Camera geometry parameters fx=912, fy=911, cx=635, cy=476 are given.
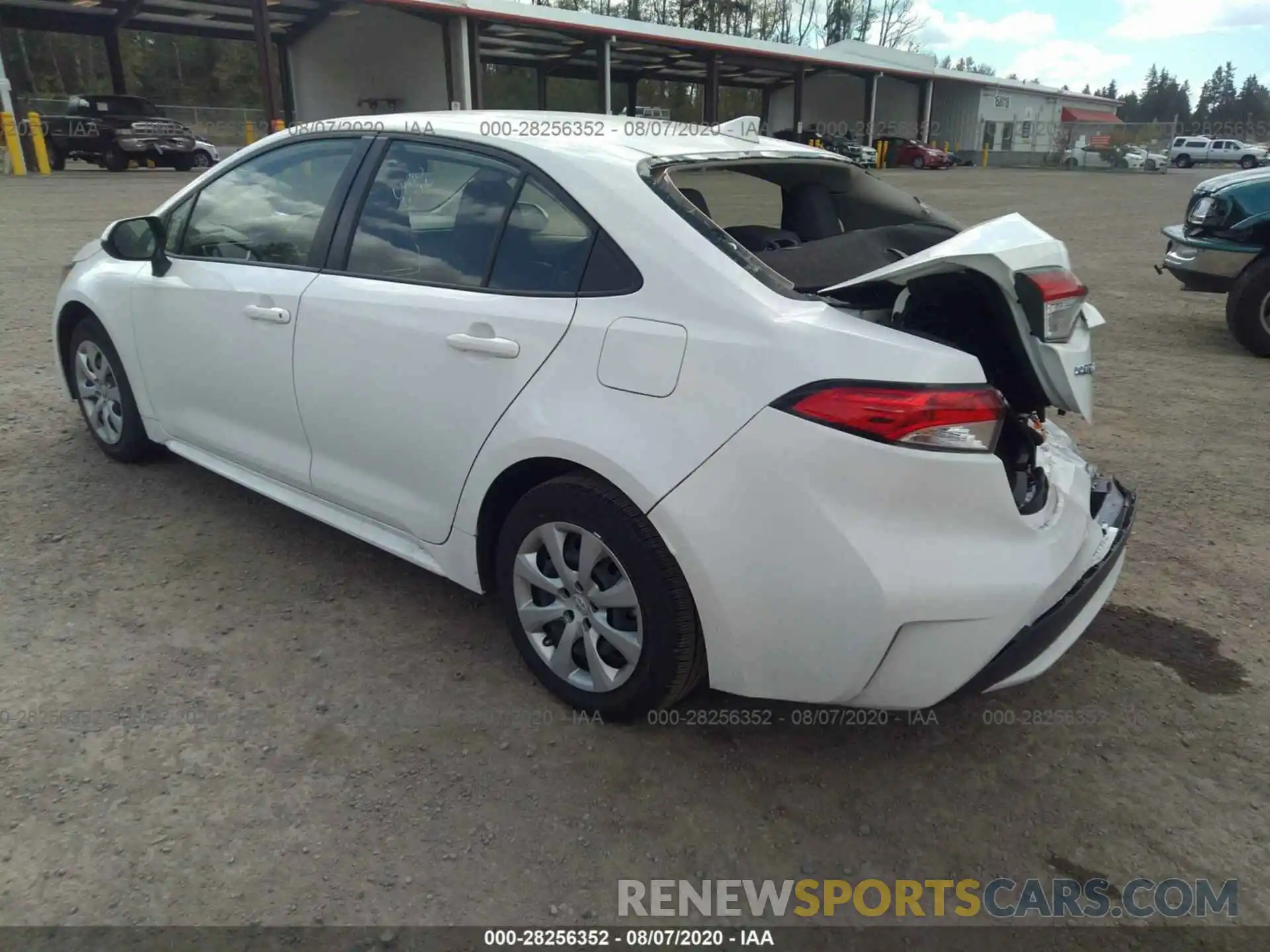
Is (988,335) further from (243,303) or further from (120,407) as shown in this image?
(120,407)

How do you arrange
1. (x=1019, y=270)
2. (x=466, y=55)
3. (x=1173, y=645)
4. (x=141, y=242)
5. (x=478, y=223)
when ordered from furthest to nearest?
(x=466, y=55), (x=141, y=242), (x=1173, y=645), (x=478, y=223), (x=1019, y=270)

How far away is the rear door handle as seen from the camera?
250 centimetres

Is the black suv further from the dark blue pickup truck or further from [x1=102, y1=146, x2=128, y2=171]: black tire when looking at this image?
the dark blue pickup truck

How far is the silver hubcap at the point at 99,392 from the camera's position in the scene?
4211 millimetres

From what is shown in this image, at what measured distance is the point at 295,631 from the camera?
120 inches

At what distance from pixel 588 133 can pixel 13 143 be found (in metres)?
25.2

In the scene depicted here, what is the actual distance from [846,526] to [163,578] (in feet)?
8.55

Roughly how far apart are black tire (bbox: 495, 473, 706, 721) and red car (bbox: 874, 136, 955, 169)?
40.6m

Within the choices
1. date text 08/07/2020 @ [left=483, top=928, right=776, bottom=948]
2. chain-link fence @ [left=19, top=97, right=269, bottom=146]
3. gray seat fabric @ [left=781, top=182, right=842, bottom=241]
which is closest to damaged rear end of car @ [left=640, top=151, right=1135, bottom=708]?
date text 08/07/2020 @ [left=483, top=928, right=776, bottom=948]

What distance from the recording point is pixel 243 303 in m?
3.30

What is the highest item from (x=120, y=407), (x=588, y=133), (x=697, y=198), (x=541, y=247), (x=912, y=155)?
(x=588, y=133)

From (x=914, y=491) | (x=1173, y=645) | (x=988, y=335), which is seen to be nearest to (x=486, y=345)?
(x=914, y=491)

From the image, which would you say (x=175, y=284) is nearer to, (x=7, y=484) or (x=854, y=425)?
(x=7, y=484)

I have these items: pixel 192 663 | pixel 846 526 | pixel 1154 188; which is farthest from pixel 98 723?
pixel 1154 188
